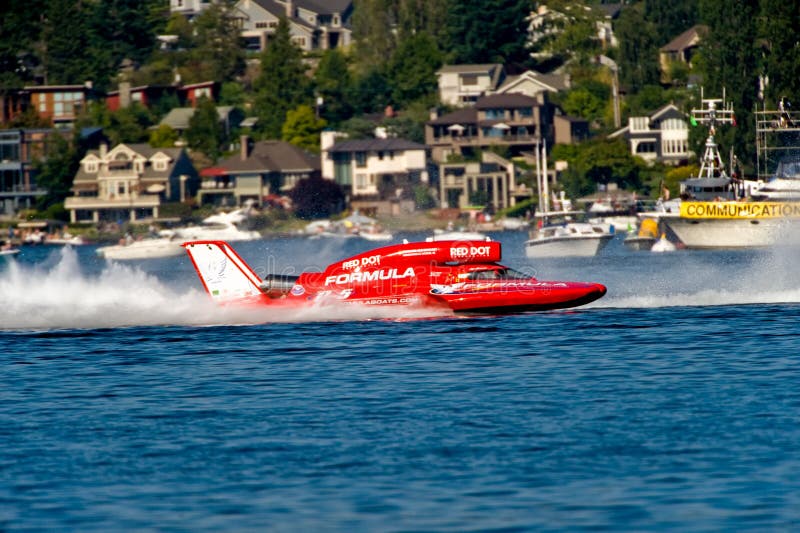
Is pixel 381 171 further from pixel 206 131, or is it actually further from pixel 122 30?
pixel 122 30

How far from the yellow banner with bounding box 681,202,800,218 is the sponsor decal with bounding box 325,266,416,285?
45503 mm

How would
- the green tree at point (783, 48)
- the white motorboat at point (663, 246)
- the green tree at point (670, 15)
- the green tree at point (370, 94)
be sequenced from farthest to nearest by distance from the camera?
the green tree at point (670, 15) → the green tree at point (370, 94) → the green tree at point (783, 48) → the white motorboat at point (663, 246)

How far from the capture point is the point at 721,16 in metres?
102

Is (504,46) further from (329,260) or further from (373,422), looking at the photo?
(373,422)

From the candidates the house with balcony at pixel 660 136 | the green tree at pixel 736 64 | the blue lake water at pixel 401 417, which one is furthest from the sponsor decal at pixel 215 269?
the house with balcony at pixel 660 136

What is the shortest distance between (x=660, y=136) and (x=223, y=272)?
105 metres

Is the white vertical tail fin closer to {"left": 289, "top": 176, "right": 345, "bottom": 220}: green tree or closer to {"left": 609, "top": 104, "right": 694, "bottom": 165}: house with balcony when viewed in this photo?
{"left": 289, "top": 176, "right": 345, "bottom": 220}: green tree

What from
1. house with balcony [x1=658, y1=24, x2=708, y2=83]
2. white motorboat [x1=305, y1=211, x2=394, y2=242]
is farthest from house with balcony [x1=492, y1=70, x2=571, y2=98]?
white motorboat [x1=305, y1=211, x2=394, y2=242]

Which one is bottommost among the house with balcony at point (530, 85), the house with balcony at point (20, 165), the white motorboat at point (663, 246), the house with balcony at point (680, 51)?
the white motorboat at point (663, 246)

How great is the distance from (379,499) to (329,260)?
6150 centimetres

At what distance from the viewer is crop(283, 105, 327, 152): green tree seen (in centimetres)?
15000

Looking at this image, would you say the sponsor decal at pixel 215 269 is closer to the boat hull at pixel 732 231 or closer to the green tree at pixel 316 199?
the boat hull at pixel 732 231

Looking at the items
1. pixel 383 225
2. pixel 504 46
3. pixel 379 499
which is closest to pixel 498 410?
pixel 379 499

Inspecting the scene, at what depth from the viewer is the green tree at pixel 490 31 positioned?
165m
